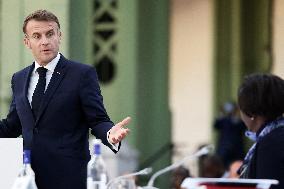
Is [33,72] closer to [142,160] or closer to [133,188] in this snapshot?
[133,188]

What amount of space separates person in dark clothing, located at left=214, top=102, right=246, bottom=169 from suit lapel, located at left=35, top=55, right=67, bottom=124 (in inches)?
451

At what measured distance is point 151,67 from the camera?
→ 44.5 ft

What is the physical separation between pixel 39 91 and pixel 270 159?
45.4 inches

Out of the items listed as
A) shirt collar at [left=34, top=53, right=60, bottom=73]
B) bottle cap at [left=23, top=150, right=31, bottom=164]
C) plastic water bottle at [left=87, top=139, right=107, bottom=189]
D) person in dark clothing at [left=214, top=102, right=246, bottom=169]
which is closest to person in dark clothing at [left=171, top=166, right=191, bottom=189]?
plastic water bottle at [left=87, top=139, right=107, bottom=189]

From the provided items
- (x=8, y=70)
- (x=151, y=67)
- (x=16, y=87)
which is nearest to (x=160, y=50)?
(x=151, y=67)

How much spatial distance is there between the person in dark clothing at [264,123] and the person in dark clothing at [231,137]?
1154 centimetres

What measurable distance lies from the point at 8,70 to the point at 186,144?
11.4 meters

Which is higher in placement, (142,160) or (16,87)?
(16,87)

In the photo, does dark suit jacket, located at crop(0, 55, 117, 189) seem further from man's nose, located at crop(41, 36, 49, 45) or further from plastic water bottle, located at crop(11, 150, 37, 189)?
plastic water bottle, located at crop(11, 150, 37, 189)

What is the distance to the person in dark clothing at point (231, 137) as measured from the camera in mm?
17453

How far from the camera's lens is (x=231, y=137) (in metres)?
17.5

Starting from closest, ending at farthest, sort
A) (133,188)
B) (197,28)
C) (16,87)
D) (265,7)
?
(16,87), (133,188), (265,7), (197,28)

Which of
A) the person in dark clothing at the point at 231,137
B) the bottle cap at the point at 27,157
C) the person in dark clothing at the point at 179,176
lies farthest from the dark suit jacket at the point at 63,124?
the person in dark clothing at the point at 231,137

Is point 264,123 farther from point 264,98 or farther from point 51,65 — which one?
point 51,65
